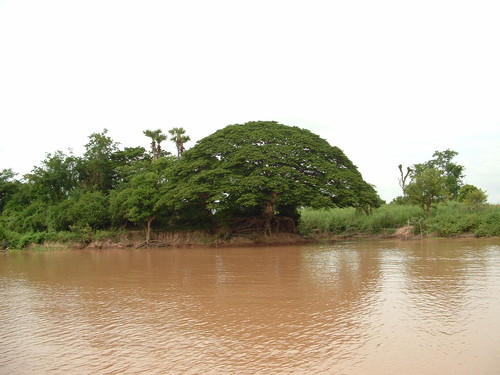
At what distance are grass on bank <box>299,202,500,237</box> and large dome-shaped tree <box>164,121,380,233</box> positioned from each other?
408 cm

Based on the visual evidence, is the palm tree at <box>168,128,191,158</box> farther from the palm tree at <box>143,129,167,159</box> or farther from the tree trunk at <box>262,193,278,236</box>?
the tree trunk at <box>262,193,278,236</box>

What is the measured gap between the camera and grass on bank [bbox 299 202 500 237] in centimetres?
2561

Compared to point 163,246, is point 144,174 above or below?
above

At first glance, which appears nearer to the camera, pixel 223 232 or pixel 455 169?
pixel 223 232

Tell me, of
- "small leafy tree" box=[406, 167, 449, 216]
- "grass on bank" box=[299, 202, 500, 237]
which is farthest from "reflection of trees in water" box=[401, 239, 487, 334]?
"small leafy tree" box=[406, 167, 449, 216]

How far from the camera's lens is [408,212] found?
31.7 m

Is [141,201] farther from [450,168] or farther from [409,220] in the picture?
[450,168]

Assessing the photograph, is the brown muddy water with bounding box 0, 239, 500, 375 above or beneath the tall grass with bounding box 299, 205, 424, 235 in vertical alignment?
beneath

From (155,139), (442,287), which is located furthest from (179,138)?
(442,287)

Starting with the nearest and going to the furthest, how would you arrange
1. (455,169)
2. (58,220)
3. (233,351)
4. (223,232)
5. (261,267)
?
(233,351), (261,267), (223,232), (58,220), (455,169)

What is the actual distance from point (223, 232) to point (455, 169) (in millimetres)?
38293

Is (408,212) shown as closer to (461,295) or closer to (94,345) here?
(461,295)

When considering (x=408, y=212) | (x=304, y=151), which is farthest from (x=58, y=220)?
(x=408, y=212)

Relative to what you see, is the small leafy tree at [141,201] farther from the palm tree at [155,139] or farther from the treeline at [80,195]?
the palm tree at [155,139]
